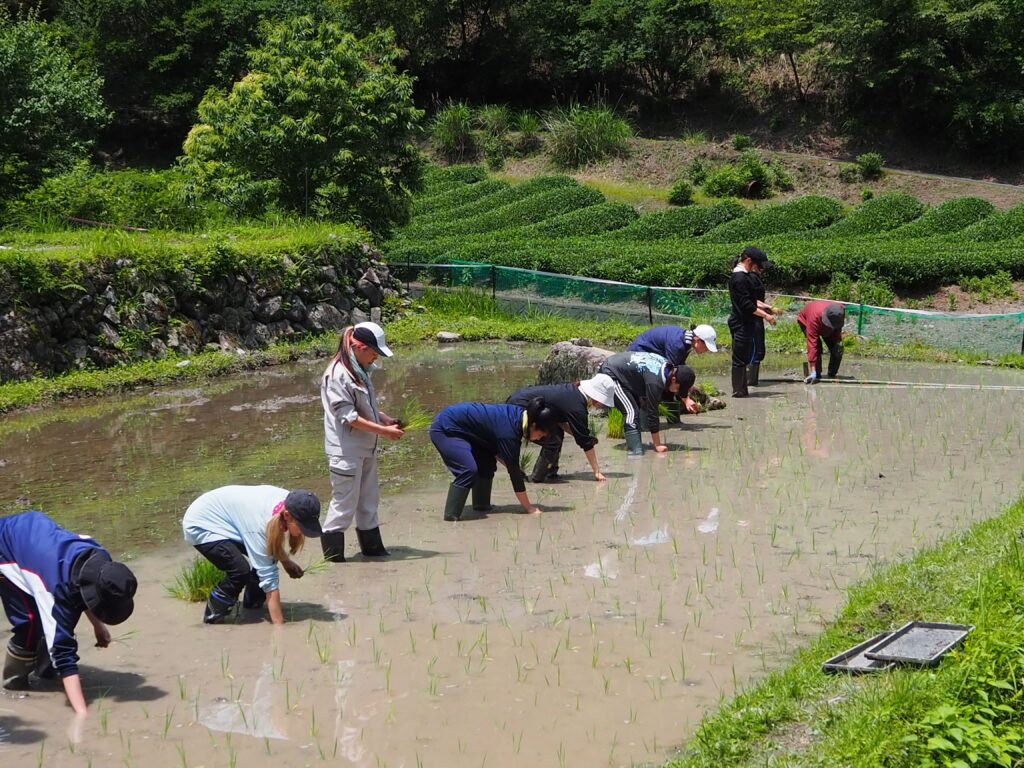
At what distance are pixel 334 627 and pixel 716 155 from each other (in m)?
34.4

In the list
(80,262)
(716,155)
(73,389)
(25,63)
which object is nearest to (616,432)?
(73,389)

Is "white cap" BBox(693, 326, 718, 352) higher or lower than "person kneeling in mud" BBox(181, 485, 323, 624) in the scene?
higher

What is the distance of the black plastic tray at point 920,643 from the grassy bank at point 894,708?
0.07 metres

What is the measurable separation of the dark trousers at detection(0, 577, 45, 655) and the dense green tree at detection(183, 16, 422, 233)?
19464 mm

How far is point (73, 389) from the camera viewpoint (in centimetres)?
1616

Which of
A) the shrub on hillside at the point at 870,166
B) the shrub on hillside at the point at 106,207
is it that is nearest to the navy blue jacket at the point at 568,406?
the shrub on hillside at the point at 106,207

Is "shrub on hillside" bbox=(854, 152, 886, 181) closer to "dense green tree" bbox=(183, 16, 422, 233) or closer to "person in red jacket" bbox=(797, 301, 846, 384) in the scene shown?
"dense green tree" bbox=(183, 16, 422, 233)

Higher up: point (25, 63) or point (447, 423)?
point (25, 63)

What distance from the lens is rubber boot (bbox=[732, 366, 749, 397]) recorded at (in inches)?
598

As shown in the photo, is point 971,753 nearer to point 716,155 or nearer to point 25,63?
point 25,63

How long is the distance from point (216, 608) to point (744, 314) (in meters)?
9.18

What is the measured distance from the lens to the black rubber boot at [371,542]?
29.1 ft

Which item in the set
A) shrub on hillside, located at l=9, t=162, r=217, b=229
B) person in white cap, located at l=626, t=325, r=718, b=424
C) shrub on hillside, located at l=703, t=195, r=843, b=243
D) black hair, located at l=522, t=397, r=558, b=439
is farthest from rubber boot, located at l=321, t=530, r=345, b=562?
shrub on hillside, located at l=703, t=195, r=843, b=243

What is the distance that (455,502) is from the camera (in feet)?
32.4
